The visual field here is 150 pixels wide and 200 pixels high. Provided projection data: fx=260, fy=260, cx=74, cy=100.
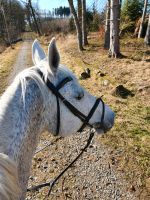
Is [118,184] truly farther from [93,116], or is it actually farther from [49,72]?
[49,72]

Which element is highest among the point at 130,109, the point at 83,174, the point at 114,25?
the point at 114,25

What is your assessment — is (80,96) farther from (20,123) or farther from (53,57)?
(20,123)

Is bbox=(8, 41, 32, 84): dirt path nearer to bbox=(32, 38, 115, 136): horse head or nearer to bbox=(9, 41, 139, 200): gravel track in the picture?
bbox=(9, 41, 139, 200): gravel track

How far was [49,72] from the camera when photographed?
2525mm

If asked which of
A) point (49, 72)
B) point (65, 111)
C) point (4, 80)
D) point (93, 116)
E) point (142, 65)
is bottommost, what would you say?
point (4, 80)

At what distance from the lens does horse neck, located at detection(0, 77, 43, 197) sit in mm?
2170

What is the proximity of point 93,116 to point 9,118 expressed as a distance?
1142 millimetres

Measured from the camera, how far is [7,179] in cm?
192

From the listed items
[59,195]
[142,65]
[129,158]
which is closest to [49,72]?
[59,195]

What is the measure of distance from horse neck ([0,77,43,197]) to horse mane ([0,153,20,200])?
0.51 ft

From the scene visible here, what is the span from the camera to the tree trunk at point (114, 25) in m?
→ 12.1

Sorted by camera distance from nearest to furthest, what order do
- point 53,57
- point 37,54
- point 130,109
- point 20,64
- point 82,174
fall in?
point 53,57 < point 37,54 < point 82,174 < point 130,109 < point 20,64

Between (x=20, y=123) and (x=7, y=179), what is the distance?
1.67ft

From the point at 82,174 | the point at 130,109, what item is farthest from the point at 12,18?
the point at 82,174
